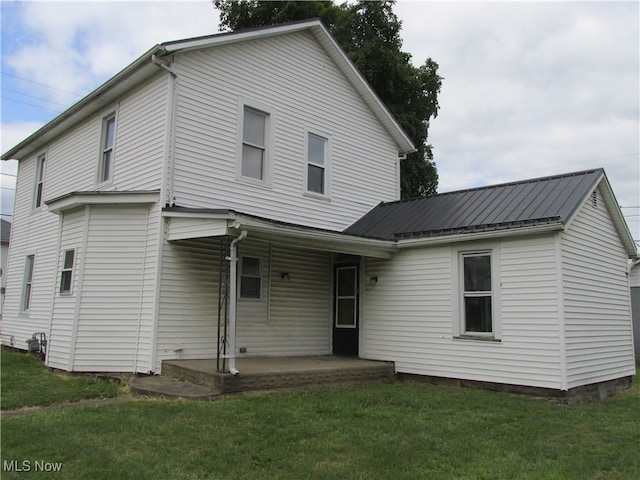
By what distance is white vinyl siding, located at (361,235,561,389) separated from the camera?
28.6 ft

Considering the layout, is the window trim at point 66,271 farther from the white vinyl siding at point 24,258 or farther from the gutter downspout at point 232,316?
the gutter downspout at point 232,316

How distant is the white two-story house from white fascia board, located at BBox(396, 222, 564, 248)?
0.03 metres

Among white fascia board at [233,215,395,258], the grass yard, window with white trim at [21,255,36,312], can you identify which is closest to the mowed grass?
the grass yard

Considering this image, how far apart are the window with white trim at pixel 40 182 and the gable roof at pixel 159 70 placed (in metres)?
0.43

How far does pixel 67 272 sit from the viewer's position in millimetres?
10398

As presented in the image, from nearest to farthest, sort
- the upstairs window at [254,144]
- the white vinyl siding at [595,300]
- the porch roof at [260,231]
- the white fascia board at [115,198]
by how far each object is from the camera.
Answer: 1. the porch roof at [260,231]
2. the white vinyl siding at [595,300]
3. the white fascia board at [115,198]
4. the upstairs window at [254,144]

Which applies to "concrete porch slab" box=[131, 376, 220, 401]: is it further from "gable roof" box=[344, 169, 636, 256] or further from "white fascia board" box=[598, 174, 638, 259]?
"white fascia board" box=[598, 174, 638, 259]

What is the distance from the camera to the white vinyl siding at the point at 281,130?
10266mm

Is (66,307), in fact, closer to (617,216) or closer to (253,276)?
(253,276)

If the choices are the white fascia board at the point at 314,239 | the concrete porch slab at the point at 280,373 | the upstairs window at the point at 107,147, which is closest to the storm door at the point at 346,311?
the concrete porch slab at the point at 280,373

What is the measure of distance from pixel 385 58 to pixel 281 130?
11.6m

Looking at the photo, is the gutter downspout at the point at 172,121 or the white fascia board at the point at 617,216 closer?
the gutter downspout at the point at 172,121

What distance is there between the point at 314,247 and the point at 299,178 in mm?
2786

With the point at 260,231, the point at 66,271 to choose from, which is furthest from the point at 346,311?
the point at 66,271
